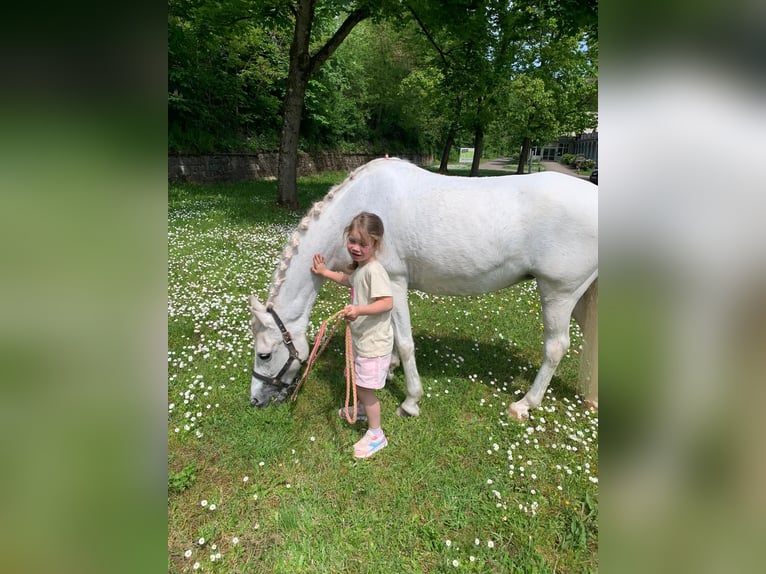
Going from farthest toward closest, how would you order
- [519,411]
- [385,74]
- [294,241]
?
1. [385,74]
2. [519,411]
3. [294,241]

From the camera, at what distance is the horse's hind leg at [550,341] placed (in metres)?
3.66

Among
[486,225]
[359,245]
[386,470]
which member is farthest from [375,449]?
[486,225]

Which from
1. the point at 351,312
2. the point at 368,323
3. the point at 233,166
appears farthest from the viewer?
the point at 233,166

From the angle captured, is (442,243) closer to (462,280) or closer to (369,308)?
(462,280)

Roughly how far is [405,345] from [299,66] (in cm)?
1104

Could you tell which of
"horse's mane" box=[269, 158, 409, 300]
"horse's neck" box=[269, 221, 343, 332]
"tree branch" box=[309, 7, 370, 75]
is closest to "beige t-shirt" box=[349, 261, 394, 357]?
"horse's neck" box=[269, 221, 343, 332]

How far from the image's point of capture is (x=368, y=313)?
300 centimetres

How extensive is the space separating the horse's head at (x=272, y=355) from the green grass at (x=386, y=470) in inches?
8.6

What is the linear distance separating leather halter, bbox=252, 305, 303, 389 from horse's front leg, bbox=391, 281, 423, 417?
3.26 ft

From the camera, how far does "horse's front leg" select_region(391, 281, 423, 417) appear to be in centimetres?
375

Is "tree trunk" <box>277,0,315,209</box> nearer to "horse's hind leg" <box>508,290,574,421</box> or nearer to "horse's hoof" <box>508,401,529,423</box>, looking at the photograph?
"horse's hind leg" <box>508,290,574,421</box>
